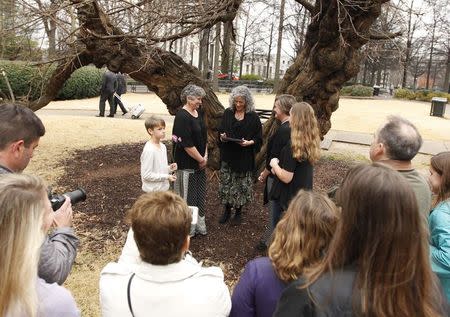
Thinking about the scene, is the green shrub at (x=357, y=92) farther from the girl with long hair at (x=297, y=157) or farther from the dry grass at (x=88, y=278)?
the dry grass at (x=88, y=278)

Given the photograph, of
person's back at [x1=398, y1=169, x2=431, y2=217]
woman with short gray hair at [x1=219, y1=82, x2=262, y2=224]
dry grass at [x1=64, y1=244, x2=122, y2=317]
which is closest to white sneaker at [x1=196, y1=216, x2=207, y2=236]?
woman with short gray hair at [x1=219, y1=82, x2=262, y2=224]

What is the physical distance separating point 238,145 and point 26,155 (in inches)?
103

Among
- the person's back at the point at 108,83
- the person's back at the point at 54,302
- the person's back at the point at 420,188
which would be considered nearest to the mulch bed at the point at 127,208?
the person's back at the point at 420,188

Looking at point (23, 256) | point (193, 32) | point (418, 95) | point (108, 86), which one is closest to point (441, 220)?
point (23, 256)

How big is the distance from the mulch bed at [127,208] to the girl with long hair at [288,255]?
2287mm

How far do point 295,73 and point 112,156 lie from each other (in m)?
4.04

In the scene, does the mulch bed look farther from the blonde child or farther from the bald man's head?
the bald man's head

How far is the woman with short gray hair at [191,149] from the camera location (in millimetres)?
4547

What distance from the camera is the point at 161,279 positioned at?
181cm

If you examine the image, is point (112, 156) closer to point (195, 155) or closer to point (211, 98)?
point (211, 98)

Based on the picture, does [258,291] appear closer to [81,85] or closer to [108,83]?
[108,83]

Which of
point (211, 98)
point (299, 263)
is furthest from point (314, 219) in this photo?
point (211, 98)

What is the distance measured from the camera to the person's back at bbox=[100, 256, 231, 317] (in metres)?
1.78

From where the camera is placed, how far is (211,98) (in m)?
7.21
